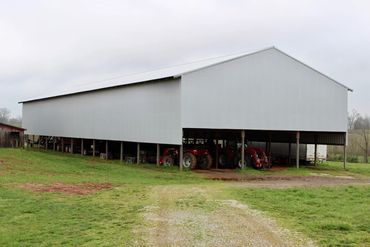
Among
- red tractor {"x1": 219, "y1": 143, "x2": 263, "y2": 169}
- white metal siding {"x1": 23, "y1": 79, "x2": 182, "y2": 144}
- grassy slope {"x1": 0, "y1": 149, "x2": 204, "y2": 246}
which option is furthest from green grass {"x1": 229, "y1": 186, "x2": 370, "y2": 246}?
red tractor {"x1": 219, "y1": 143, "x2": 263, "y2": 169}

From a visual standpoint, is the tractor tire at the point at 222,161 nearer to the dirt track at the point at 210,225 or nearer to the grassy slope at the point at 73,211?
the grassy slope at the point at 73,211

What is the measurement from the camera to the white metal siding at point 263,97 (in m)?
28.0

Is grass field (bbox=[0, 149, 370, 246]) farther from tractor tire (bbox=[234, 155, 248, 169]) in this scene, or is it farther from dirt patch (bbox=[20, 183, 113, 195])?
tractor tire (bbox=[234, 155, 248, 169])

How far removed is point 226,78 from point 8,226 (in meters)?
19.8

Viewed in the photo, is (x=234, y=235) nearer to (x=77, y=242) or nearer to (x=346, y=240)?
(x=346, y=240)

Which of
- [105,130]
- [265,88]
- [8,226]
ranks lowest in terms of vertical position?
[8,226]

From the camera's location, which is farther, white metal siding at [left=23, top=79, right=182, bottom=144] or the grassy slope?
white metal siding at [left=23, top=79, right=182, bottom=144]

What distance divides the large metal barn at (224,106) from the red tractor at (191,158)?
13 cm

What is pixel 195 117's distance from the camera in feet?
90.8

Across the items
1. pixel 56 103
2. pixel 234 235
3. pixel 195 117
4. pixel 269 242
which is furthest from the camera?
pixel 56 103

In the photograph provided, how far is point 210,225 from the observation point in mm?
11039

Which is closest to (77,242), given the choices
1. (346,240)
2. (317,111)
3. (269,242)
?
(269,242)

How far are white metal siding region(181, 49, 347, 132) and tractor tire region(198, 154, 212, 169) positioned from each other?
2790 mm

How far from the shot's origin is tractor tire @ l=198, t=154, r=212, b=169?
30375 millimetres
